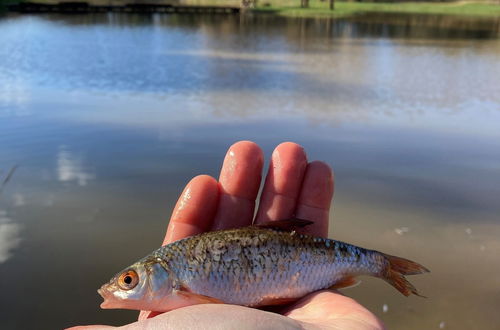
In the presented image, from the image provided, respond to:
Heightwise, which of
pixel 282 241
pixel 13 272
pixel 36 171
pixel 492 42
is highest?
pixel 492 42

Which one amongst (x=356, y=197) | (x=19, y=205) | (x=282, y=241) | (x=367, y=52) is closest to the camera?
(x=282, y=241)

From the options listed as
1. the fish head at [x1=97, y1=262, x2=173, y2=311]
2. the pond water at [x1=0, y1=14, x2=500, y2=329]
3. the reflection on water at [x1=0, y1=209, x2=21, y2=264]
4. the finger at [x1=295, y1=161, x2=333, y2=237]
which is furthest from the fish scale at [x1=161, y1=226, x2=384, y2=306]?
the reflection on water at [x1=0, y1=209, x2=21, y2=264]

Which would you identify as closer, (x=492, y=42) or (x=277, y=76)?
(x=277, y=76)

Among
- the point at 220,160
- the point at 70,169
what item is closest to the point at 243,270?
the point at 220,160

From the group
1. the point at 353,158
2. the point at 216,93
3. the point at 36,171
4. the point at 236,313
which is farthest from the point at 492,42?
the point at 236,313

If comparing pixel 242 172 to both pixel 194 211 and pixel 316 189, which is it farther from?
pixel 316 189

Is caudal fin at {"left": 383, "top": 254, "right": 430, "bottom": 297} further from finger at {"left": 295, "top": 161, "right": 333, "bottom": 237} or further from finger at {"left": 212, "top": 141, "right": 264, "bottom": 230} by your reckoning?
finger at {"left": 212, "top": 141, "right": 264, "bottom": 230}

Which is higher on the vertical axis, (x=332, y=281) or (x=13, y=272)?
(x=332, y=281)

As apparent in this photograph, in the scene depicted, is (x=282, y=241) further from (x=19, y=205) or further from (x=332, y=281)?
(x=19, y=205)
